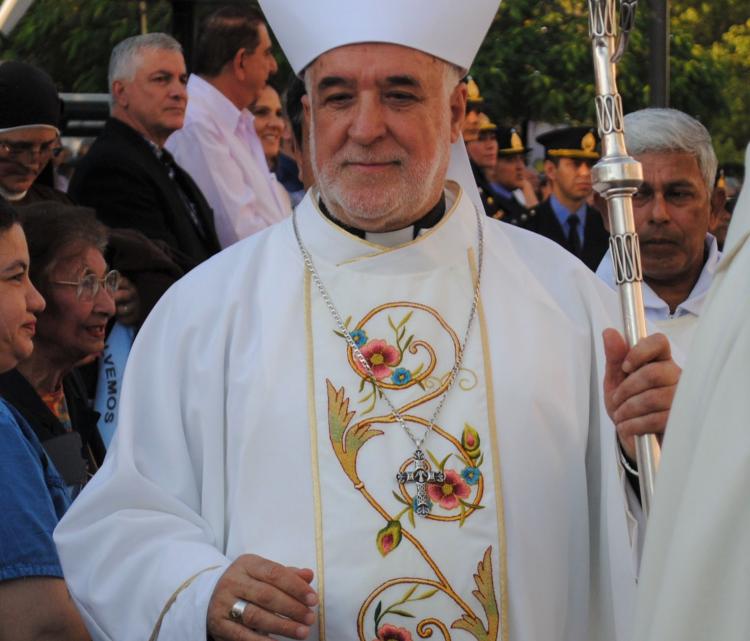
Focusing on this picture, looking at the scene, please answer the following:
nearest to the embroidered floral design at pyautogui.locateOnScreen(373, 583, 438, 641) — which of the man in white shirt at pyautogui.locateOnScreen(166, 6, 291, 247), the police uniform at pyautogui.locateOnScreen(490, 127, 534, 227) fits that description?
the man in white shirt at pyautogui.locateOnScreen(166, 6, 291, 247)

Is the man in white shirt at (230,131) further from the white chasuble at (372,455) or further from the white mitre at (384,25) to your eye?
the white chasuble at (372,455)

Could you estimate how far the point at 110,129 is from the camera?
22.7 feet

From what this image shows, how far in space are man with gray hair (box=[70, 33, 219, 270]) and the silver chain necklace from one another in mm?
2449

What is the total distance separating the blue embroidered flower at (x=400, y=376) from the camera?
384cm

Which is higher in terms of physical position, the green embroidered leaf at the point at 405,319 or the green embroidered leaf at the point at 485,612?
the green embroidered leaf at the point at 405,319

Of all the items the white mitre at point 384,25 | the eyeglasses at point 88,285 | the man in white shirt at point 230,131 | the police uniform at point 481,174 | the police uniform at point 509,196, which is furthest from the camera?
the police uniform at point 509,196

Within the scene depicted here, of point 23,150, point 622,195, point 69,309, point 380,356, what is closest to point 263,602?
point 380,356

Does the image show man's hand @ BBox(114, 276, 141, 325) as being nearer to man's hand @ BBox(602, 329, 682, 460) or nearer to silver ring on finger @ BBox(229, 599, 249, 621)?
silver ring on finger @ BBox(229, 599, 249, 621)

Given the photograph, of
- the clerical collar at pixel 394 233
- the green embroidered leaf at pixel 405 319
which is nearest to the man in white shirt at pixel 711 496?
the green embroidered leaf at pixel 405 319

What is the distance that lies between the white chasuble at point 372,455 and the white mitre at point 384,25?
42 centimetres

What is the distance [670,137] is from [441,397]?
1995 millimetres

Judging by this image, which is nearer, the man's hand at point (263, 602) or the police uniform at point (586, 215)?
the man's hand at point (263, 602)

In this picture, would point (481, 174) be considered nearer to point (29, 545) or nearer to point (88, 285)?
point (88, 285)

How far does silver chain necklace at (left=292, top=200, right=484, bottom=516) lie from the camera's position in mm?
3693
